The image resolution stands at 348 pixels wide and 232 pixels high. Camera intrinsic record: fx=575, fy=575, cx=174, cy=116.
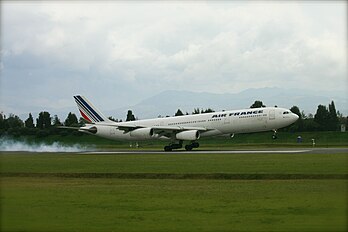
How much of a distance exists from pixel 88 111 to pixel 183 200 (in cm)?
5945

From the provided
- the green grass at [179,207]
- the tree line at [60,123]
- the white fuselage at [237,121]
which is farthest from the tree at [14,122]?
the green grass at [179,207]

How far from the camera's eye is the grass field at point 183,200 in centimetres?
1530

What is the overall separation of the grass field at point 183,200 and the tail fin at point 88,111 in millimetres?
44514

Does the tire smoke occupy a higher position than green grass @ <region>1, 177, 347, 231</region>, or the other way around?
the tire smoke

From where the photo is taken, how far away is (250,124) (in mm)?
62969

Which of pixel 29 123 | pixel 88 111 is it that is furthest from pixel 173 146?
pixel 29 123

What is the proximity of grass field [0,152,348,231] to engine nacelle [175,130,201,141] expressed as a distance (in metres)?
30.6

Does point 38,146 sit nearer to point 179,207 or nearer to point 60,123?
point 60,123

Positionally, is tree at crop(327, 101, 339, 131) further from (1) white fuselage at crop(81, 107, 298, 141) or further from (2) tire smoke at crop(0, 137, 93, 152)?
(2) tire smoke at crop(0, 137, 93, 152)

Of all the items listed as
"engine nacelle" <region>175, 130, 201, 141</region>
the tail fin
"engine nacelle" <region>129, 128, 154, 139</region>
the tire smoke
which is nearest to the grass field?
"engine nacelle" <region>175, 130, 201, 141</region>

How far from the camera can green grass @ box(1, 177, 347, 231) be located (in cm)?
1511

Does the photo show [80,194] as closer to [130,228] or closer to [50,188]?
[50,188]

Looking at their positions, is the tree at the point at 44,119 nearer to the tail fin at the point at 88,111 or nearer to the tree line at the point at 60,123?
the tree line at the point at 60,123

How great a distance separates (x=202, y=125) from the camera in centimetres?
6644
